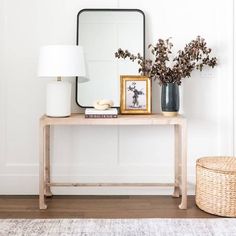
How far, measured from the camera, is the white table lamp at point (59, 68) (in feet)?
9.75

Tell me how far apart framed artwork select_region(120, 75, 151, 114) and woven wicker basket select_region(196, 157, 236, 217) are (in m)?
0.67

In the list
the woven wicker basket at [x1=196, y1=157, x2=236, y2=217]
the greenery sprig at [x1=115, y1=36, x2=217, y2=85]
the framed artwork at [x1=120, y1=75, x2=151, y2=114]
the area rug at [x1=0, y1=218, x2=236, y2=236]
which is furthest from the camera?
the framed artwork at [x1=120, y1=75, x2=151, y2=114]

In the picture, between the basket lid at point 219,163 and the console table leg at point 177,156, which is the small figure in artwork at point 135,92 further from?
the basket lid at point 219,163

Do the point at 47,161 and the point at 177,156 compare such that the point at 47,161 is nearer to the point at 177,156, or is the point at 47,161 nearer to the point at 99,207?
the point at 99,207

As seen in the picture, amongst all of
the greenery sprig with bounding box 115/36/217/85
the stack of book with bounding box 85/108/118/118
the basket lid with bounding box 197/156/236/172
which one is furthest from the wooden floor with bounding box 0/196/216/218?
the greenery sprig with bounding box 115/36/217/85

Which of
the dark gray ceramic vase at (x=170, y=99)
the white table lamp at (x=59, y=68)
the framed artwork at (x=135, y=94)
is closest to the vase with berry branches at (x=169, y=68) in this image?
the dark gray ceramic vase at (x=170, y=99)

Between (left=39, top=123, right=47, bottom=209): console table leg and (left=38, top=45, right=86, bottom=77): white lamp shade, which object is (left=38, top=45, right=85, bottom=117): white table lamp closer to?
(left=38, top=45, right=86, bottom=77): white lamp shade

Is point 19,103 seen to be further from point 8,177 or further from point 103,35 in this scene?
point 103,35

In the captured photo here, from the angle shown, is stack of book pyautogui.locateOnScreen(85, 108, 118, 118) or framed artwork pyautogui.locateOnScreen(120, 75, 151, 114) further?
framed artwork pyautogui.locateOnScreen(120, 75, 151, 114)

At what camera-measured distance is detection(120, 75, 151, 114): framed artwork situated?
3.37 metres

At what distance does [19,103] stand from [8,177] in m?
0.64

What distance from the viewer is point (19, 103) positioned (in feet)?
11.4

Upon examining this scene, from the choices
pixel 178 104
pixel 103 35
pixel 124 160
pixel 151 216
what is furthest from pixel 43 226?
pixel 103 35

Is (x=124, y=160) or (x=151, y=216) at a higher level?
(x=124, y=160)
